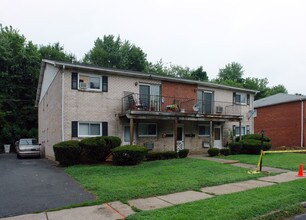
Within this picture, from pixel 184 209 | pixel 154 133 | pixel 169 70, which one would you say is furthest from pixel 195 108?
pixel 169 70

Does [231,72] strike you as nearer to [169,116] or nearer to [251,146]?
[251,146]

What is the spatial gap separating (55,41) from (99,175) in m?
34.2

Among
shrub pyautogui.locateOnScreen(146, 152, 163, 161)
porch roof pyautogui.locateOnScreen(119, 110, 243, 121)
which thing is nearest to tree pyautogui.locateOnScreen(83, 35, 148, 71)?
porch roof pyautogui.locateOnScreen(119, 110, 243, 121)

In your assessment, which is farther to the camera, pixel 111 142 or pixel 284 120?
pixel 284 120

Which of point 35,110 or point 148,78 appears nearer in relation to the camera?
point 148,78

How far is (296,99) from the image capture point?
26.3m

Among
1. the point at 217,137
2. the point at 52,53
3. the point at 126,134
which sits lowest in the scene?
the point at 217,137

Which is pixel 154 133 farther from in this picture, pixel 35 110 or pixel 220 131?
pixel 35 110

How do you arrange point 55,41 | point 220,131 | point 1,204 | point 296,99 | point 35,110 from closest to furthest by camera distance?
point 1,204 < point 220,131 < point 296,99 < point 35,110 < point 55,41

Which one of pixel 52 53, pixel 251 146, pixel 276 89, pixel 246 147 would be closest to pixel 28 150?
pixel 246 147

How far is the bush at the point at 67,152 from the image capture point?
13.1 meters

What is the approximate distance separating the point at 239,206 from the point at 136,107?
1081 cm

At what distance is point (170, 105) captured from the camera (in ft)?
59.3

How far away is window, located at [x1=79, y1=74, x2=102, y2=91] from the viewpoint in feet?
51.1
